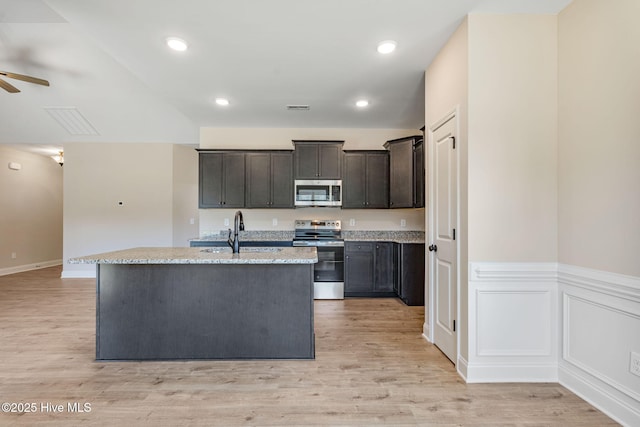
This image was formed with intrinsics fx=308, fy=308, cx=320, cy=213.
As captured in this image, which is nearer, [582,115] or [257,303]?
[582,115]

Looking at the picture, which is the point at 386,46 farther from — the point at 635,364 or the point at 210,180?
the point at 210,180

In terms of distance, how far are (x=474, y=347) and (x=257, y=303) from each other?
→ 174 cm

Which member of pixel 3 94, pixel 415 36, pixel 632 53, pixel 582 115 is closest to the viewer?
pixel 632 53

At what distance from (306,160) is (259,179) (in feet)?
2.65

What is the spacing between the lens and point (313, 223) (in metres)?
5.11

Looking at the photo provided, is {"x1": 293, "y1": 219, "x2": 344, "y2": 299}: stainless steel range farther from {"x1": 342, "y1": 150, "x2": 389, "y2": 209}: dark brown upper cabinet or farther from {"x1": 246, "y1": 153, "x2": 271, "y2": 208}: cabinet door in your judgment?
{"x1": 246, "y1": 153, "x2": 271, "y2": 208}: cabinet door

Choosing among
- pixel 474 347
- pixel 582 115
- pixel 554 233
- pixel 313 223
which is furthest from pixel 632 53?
pixel 313 223

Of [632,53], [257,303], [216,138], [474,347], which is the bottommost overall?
[474,347]

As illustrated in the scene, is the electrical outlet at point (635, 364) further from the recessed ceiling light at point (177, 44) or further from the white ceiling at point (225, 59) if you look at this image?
the recessed ceiling light at point (177, 44)

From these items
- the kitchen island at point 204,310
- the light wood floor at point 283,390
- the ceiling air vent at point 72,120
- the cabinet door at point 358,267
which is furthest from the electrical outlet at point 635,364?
the ceiling air vent at point 72,120

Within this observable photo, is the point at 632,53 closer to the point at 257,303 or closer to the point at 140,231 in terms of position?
the point at 257,303

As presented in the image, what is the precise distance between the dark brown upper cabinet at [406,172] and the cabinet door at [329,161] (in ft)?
2.62

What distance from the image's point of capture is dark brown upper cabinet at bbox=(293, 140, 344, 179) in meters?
4.88

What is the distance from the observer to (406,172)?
461 centimetres
